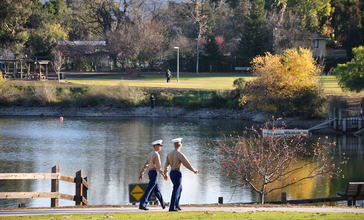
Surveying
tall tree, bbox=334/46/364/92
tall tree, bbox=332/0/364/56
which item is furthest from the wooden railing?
tall tree, bbox=332/0/364/56

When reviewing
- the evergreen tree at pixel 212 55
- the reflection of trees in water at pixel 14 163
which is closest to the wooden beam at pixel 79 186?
the reflection of trees in water at pixel 14 163

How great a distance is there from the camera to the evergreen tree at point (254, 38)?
110 meters

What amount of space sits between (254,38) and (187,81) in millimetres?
15508

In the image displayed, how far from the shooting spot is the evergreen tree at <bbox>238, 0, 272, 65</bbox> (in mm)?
109875

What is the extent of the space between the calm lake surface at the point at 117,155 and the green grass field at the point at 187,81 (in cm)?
989

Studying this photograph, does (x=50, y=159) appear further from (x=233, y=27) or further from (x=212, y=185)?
(x=233, y=27)

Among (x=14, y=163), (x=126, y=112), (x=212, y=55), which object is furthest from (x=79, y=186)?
(x=212, y=55)

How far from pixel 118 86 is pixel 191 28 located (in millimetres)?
41218

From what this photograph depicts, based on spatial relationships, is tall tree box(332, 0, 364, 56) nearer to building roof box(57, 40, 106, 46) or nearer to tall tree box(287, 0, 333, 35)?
tall tree box(287, 0, 333, 35)

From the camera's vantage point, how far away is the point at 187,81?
99.2m

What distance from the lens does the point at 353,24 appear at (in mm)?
107375

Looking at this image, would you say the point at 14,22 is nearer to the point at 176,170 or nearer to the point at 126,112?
the point at 126,112

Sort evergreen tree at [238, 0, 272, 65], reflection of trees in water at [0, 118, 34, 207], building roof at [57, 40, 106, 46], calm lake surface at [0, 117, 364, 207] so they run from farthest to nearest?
building roof at [57, 40, 106, 46] → evergreen tree at [238, 0, 272, 65] → reflection of trees in water at [0, 118, 34, 207] → calm lake surface at [0, 117, 364, 207]

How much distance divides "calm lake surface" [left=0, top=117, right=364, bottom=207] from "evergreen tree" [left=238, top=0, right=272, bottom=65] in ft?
102
